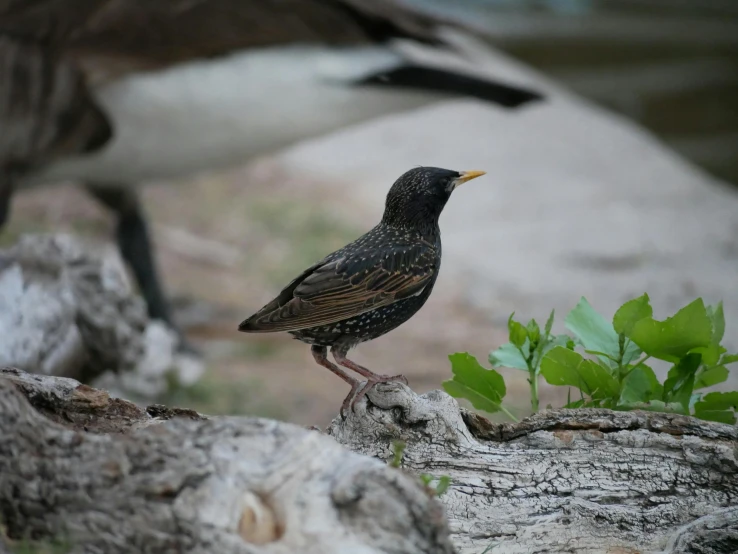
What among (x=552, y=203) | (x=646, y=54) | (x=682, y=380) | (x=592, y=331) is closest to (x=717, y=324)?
(x=682, y=380)

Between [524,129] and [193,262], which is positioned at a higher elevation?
[524,129]

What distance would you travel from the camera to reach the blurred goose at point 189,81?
395cm

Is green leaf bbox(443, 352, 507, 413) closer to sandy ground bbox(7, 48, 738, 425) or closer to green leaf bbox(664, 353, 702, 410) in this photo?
green leaf bbox(664, 353, 702, 410)

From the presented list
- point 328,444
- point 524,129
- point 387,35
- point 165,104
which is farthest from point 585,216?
point 328,444

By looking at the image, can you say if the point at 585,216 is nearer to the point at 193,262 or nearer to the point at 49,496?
the point at 193,262

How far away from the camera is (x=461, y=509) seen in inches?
74.4

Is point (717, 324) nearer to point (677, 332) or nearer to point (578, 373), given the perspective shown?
point (677, 332)

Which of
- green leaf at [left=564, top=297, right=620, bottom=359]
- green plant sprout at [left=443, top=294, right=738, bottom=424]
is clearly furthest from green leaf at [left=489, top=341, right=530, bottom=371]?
green leaf at [left=564, top=297, right=620, bottom=359]

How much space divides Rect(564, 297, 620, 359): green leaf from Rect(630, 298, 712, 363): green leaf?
0.34ft

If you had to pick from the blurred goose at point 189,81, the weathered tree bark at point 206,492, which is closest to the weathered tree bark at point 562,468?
the weathered tree bark at point 206,492

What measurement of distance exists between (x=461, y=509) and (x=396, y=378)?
1.02 ft

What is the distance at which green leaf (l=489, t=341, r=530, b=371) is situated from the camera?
7.24ft

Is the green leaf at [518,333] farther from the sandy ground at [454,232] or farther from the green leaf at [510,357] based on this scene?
the sandy ground at [454,232]

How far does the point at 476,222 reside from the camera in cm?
593
